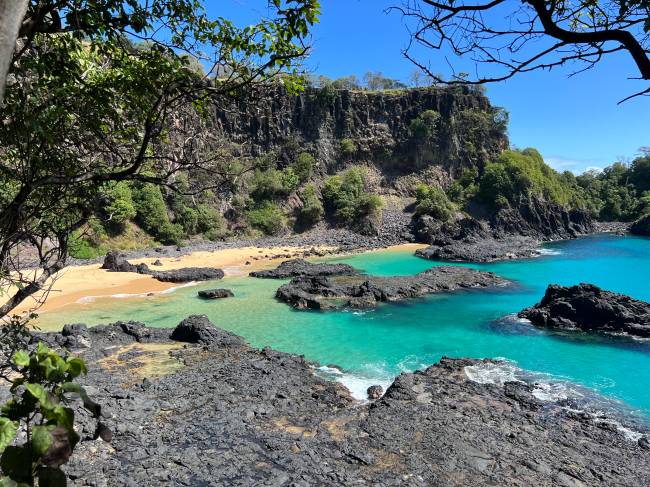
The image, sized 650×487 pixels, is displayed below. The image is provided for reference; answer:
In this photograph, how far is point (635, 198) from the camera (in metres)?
67.4

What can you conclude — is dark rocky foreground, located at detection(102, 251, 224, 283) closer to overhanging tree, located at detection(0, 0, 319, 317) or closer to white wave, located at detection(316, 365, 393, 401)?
white wave, located at detection(316, 365, 393, 401)

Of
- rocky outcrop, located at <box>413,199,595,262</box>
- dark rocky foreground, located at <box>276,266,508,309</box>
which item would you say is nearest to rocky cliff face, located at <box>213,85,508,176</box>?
rocky outcrop, located at <box>413,199,595,262</box>

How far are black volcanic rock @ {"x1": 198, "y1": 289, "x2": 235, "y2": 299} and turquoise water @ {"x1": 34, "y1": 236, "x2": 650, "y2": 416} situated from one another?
0.55 metres

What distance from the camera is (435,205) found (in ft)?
148

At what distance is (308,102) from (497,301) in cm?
3769

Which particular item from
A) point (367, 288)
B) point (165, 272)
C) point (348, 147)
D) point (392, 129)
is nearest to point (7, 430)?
point (367, 288)

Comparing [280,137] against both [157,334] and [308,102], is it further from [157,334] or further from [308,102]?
[157,334]

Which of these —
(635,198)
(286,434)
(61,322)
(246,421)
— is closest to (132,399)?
(246,421)

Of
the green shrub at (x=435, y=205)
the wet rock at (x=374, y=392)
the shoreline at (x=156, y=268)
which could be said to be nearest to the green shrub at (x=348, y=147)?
the green shrub at (x=435, y=205)

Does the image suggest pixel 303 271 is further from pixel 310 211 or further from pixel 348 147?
pixel 348 147

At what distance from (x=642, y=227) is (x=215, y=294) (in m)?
57.0

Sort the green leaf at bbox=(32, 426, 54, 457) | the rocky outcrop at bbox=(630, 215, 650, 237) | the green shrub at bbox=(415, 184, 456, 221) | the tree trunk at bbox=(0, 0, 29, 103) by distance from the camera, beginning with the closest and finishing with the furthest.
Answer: the green leaf at bbox=(32, 426, 54, 457)
the tree trunk at bbox=(0, 0, 29, 103)
the green shrub at bbox=(415, 184, 456, 221)
the rocky outcrop at bbox=(630, 215, 650, 237)

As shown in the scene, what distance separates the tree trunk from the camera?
146 centimetres

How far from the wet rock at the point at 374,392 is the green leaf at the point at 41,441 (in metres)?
9.47
